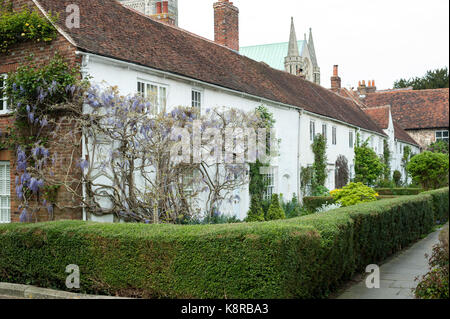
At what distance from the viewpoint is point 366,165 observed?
32.4 meters

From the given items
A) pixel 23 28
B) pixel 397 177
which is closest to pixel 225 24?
pixel 23 28

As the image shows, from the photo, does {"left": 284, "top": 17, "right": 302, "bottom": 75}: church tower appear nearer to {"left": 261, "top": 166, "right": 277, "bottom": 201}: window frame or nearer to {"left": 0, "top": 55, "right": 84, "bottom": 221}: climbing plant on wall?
{"left": 261, "top": 166, "right": 277, "bottom": 201}: window frame

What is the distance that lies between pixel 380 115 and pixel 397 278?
114ft

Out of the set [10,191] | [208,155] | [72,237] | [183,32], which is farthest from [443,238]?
[183,32]

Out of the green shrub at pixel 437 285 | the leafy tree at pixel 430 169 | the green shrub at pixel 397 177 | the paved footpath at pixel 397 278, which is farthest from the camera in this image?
the green shrub at pixel 397 177

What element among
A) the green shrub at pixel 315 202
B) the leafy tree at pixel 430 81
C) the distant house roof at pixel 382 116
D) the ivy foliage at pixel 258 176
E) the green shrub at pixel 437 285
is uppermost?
the leafy tree at pixel 430 81

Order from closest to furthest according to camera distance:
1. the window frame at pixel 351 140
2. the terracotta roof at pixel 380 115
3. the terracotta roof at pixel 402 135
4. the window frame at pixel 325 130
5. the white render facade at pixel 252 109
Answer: the white render facade at pixel 252 109 → the window frame at pixel 325 130 → the window frame at pixel 351 140 → the terracotta roof at pixel 380 115 → the terracotta roof at pixel 402 135

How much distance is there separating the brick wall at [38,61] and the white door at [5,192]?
344mm

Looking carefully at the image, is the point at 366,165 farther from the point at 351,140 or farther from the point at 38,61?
the point at 38,61

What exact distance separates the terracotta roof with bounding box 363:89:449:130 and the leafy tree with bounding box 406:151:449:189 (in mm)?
23225

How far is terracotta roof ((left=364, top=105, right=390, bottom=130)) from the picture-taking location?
4076 cm

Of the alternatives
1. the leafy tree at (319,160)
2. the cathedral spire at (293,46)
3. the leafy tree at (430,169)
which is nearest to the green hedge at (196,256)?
the leafy tree at (319,160)

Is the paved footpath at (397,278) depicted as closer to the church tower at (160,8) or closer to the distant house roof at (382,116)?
the church tower at (160,8)

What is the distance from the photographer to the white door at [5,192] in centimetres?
1255
